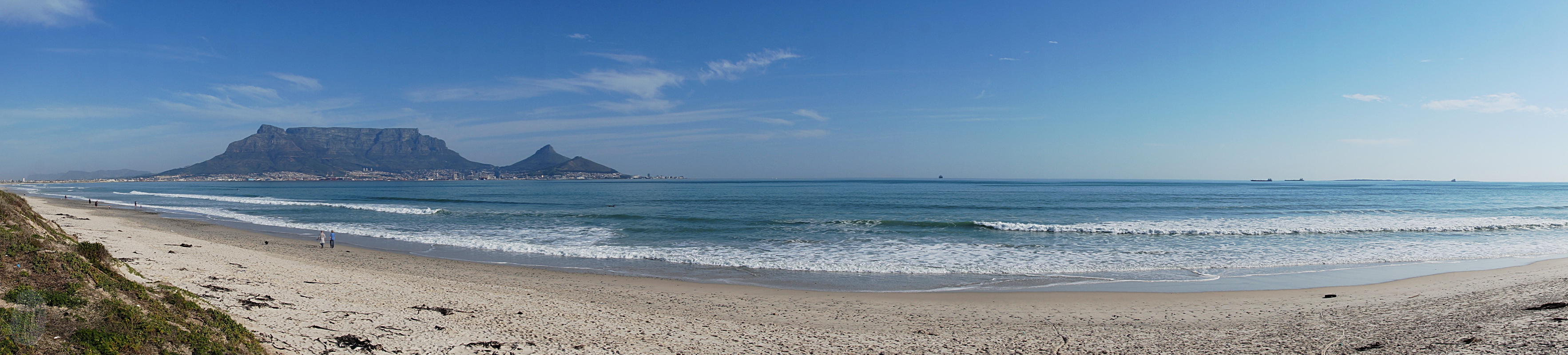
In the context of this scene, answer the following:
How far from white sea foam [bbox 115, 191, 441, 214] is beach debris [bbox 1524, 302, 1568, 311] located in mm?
44650

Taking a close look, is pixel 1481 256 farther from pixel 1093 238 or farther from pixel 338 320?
pixel 338 320

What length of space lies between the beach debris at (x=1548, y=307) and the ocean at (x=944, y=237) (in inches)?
169

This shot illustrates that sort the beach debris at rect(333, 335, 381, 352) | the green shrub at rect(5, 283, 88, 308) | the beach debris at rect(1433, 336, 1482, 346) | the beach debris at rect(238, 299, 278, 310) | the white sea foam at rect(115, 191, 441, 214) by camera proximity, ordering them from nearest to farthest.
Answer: the green shrub at rect(5, 283, 88, 308), the beach debris at rect(333, 335, 381, 352), the beach debris at rect(1433, 336, 1482, 346), the beach debris at rect(238, 299, 278, 310), the white sea foam at rect(115, 191, 441, 214)

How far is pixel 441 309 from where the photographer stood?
366 inches

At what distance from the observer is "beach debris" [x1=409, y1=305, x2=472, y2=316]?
904cm

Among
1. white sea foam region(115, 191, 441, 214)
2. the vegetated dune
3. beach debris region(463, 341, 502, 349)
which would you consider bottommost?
white sea foam region(115, 191, 441, 214)

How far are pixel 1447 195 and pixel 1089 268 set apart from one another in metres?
82.3

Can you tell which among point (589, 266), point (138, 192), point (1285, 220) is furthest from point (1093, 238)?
point (138, 192)

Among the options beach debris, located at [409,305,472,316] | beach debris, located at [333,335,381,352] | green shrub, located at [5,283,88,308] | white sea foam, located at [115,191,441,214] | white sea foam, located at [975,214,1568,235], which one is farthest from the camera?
white sea foam, located at [115,191,441,214]

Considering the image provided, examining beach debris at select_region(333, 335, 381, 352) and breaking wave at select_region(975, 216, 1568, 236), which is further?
breaking wave at select_region(975, 216, 1568, 236)

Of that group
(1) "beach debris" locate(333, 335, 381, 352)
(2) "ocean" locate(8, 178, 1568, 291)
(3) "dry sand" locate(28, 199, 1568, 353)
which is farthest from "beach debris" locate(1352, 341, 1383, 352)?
(1) "beach debris" locate(333, 335, 381, 352)

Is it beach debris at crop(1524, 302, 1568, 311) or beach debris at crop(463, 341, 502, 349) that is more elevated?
beach debris at crop(1524, 302, 1568, 311)

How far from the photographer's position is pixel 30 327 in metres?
4.42

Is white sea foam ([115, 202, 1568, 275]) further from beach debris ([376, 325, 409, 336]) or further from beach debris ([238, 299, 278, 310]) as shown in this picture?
beach debris ([238, 299, 278, 310])
